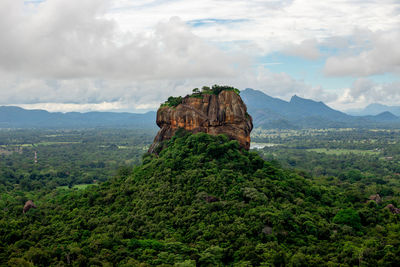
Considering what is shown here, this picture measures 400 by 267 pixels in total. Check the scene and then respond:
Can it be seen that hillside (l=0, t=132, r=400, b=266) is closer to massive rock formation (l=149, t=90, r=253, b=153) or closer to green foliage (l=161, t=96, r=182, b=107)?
massive rock formation (l=149, t=90, r=253, b=153)

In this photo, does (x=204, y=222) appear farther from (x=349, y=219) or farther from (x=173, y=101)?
(x=173, y=101)

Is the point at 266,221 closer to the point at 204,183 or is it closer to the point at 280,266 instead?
the point at 280,266

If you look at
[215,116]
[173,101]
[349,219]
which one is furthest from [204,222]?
[173,101]

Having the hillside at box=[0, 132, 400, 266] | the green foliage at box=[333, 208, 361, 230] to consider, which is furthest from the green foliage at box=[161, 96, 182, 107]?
the green foliage at box=[333, 208, 361, 230]

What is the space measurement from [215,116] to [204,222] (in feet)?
59.3

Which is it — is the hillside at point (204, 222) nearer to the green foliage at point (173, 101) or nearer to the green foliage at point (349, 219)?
the green foliage at point (349, 219)

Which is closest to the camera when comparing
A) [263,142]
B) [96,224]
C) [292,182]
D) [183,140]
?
[96,224]

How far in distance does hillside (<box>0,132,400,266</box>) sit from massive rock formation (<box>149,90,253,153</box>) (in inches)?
120

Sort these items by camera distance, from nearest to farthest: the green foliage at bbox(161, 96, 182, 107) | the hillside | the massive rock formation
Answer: the hillside, the massive rock formation, the green foliage at bbox(161, 96, 182, 107)

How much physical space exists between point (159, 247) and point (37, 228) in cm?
1411

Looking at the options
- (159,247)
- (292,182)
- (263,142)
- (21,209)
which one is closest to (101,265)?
(159,247)

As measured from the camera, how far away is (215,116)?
4222 cm

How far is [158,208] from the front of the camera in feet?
99.3

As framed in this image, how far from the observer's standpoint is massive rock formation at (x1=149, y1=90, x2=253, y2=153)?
42.2 metres
